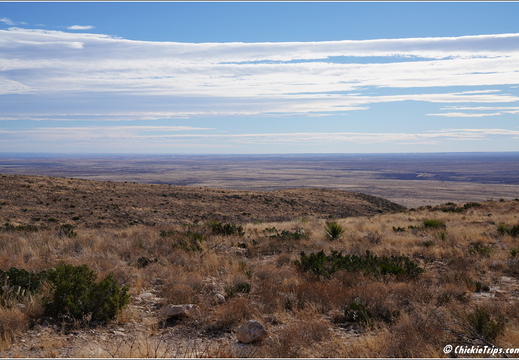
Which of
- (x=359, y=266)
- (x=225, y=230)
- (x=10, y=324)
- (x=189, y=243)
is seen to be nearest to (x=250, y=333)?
(x=10, y=324)

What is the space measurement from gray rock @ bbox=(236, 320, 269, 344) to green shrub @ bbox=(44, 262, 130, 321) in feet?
7.13

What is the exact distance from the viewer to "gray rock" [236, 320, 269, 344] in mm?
5242

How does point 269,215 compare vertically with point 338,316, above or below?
below

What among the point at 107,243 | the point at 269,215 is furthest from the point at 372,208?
the point at 107,243

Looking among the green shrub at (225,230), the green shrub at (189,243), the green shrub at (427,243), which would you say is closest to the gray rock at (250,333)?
the green shrub at (189,243)

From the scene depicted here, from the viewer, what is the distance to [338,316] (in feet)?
20.5

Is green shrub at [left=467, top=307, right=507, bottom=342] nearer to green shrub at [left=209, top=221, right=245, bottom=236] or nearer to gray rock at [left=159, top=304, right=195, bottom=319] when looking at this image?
gray rock at [left=159, top=304, right=195, bottom=319]

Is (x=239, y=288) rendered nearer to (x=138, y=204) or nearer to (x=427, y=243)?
(x=427, y=243)

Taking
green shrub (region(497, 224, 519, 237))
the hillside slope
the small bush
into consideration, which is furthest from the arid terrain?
the hillside slope

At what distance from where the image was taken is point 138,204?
3081cm

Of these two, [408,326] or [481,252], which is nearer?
[408,326]

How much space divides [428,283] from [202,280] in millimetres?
5016

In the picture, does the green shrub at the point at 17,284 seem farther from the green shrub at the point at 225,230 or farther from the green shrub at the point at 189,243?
the green shrub at the point at 225,230

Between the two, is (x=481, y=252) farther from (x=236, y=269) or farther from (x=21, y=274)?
(x=21, y=274)
